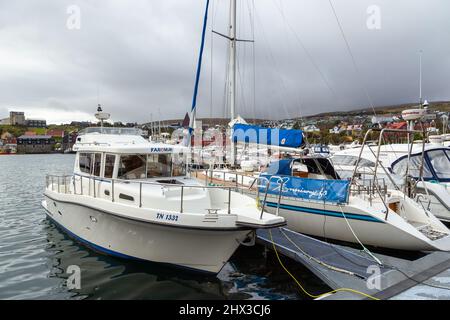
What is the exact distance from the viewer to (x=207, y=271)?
680cm

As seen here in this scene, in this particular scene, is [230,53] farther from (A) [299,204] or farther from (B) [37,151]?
(B) [37,151]

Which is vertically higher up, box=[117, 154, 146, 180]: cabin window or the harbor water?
box=[117, 154, 146, 180]: cabin window

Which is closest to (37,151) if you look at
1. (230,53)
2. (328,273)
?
(230,53)

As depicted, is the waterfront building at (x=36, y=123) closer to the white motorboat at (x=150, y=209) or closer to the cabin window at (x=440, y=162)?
the white motorboat at (x=150, y=209)

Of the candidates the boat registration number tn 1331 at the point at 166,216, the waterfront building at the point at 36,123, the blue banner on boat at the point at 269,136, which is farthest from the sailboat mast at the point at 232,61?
the waterfront building at the point at 36,123

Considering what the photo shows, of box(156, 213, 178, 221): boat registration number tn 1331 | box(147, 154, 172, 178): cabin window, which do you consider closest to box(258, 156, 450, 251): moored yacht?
box(156, 213, 178, 221): boat registration number tn 1331

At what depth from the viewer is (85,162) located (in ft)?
31.3

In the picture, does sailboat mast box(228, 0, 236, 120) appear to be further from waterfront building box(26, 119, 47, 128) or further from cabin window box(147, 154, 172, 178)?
waterfront building box(26, 119, 47, 128)

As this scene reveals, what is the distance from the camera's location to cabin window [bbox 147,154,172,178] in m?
8.52

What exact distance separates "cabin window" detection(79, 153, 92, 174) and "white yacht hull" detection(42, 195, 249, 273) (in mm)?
1377

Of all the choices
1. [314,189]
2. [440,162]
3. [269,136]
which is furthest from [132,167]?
[440,162]

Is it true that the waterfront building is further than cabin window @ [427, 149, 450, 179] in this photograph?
Yes

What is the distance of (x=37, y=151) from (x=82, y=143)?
13124 cm

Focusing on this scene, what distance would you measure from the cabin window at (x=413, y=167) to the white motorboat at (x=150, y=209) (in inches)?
305
